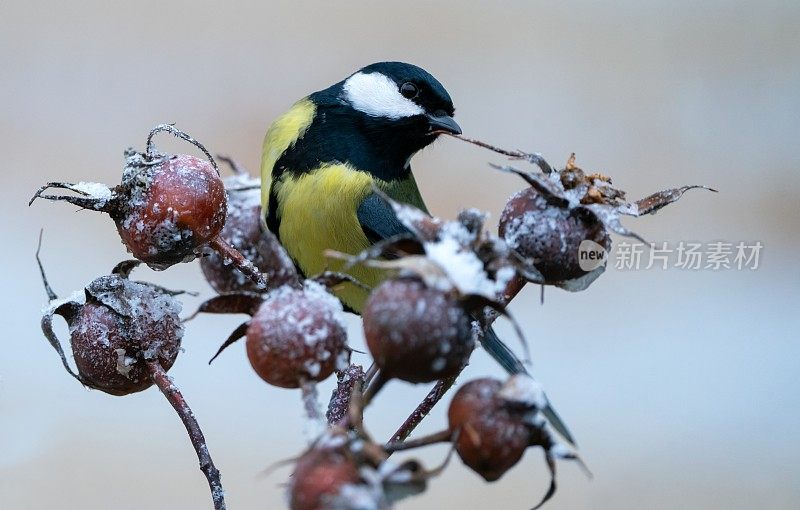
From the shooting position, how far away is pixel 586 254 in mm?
421

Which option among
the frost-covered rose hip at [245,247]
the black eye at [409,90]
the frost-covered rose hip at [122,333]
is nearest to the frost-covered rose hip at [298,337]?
the frost-covered rose hip at [122,333]

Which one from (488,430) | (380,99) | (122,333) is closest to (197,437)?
(122,333)

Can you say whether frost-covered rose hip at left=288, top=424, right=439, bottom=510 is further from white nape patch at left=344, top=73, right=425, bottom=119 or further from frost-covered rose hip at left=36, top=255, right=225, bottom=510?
white nape patch at left=344, top=73, right=425, bottom=119

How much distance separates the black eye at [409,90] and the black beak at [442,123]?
0.03 m

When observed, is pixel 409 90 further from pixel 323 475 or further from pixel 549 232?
pixel 323 475

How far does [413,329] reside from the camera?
0.31 m

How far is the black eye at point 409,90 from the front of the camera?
1084 mm

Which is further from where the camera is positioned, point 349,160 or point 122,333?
point 349,160

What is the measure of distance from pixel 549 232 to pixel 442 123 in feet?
2.24

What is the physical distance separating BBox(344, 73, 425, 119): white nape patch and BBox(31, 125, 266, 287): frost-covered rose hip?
65cm

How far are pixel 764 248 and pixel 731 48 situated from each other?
74 centimetres

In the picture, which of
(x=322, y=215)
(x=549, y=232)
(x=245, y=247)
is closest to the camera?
(x=549, y=232)

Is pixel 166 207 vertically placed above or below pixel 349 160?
above

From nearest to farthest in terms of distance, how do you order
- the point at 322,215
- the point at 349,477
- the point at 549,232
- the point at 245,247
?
the point at 349,477, the point at 549,232, the point at 245,247, the point at 322,215
